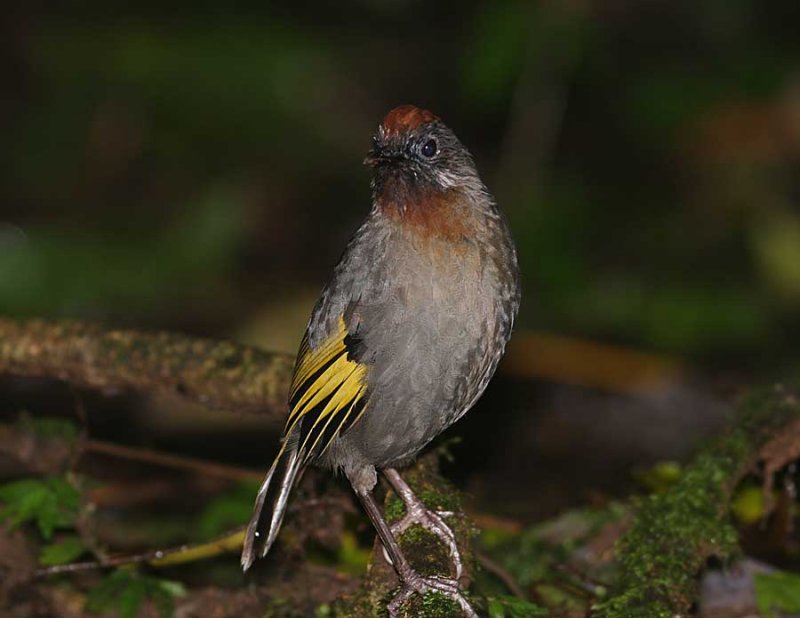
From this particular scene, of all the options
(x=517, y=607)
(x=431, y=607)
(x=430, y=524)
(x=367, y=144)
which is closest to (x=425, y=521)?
(x=430, y=524)

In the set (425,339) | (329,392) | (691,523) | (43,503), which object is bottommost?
(43,503)

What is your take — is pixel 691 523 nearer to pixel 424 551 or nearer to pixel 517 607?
pixel 517 607

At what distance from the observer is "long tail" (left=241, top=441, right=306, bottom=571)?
4.30 m

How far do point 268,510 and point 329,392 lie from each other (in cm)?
49

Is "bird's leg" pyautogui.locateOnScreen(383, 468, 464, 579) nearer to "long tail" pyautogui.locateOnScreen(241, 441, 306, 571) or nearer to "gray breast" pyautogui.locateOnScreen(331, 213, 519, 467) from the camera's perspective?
"gray breast" pyautogui.locateOnScreen(331, 213, 519, 467)

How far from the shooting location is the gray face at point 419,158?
14.5 ft

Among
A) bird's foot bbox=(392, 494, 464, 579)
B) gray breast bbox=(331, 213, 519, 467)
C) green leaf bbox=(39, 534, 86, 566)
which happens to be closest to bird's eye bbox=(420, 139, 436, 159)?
gray breast bbox=(331, 213, 519, 467)

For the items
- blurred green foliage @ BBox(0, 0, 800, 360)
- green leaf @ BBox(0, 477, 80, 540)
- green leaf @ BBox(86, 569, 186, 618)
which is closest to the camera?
green leaf @ BBox(86, 569, 186, 618)

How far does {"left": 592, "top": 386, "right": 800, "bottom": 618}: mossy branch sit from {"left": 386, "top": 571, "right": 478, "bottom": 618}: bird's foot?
1.63 feet

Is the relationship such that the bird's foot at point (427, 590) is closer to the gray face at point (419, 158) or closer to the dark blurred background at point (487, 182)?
the gray face at point (419, 158)

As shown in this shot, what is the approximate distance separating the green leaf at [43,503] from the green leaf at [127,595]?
11.6 inches

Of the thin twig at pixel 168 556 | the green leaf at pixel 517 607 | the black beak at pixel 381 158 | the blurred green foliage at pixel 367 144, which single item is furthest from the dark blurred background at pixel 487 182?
the black beak at pixel 381 158

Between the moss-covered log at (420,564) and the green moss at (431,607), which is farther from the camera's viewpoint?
the moss-covered log at (420,564)

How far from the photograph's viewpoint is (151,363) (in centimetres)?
525
